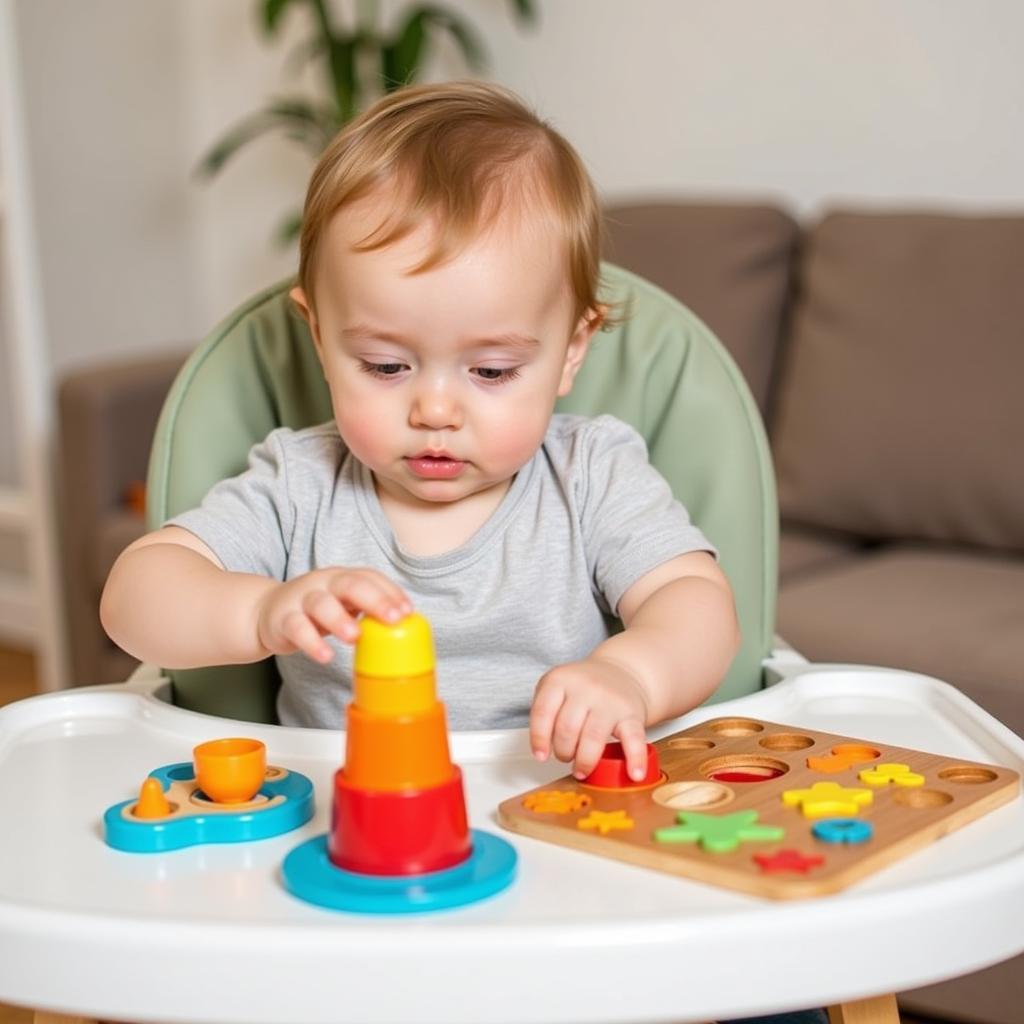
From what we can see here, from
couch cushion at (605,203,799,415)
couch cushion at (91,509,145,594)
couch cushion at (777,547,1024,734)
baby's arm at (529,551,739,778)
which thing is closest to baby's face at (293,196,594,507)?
baby's arm at (529,551,739,778)

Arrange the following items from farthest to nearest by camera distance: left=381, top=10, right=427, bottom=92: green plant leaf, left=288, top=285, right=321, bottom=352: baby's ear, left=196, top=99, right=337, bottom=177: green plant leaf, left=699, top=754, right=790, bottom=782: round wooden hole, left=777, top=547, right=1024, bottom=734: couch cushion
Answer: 1. left=196, top=99, right=337, bottom=177: green plant leaf
2. left=381, top=10, right=427, bottom=92: green plant leaf
3. left=777, top=547, right=1024, bottom=734: couch cushion
4. left=288, top=285, right=321, bottom=352: baby's ear
5. left=699, top=754, right=790, bottom=782: round wooden hole

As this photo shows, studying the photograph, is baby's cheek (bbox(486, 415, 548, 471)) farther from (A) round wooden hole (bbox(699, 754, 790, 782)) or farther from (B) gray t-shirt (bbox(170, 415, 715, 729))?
(A) round wooden hole (bbox(699, 754, 790, 782))

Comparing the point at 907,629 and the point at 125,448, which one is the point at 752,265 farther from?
the point at 125,448

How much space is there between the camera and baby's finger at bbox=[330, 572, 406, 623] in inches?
26.0

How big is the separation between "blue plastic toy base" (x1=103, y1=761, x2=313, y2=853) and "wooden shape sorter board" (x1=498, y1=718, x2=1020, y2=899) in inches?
4.1

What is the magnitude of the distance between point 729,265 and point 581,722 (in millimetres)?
1495

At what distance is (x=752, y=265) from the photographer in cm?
220

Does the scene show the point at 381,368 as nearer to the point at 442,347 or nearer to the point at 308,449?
the point at 442,347

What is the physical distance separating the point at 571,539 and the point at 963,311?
1.07 metres

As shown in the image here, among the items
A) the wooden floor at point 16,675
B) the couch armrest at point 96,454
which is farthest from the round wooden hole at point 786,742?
the wooden floor at point 16,675

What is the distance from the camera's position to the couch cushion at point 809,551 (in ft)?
6.39

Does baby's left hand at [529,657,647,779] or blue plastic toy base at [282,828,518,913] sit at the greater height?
baby's left hand at [529,657,647,779]

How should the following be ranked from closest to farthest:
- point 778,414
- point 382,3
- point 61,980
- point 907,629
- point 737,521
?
point 61,980 → point 737,521 → point 907,629 → point 778,414 → point 382,3

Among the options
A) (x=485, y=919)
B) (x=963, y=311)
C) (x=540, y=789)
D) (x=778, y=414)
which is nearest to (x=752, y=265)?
(x=778, y=414)
